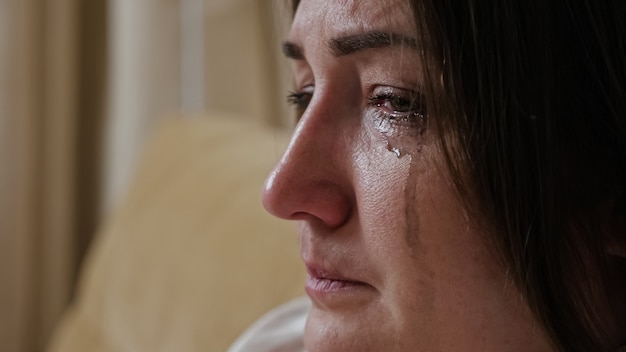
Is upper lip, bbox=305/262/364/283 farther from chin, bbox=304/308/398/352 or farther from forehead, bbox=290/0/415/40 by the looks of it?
forehead, bbox=290/0/415/40

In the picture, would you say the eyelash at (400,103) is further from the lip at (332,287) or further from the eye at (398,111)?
the lip at (332,287)

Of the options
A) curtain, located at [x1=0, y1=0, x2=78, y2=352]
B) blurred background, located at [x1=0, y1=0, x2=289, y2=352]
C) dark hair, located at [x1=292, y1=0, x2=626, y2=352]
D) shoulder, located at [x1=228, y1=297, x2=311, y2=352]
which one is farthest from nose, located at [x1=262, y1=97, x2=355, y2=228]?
curtain, located at [x1=0, y1=0, x2=78, y2=352]

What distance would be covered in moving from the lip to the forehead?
19 cm

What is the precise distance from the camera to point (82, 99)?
7.47ft

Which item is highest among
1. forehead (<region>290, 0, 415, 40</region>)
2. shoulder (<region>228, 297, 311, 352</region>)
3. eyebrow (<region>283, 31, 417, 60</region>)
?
forehead (<region>290, 0, 415, 40</region>)

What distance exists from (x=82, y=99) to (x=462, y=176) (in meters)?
1.79

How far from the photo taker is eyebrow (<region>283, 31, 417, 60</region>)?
652mm

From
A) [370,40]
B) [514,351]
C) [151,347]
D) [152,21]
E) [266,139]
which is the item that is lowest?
[151,347]

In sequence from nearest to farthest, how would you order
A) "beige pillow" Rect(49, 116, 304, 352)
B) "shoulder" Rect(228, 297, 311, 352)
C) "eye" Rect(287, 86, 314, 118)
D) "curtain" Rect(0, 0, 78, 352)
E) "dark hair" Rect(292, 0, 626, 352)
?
1. "dark hair" Rect(292, 0, 626, 352)
2. "eye" Rect(287, 86, 314, 118)
3. "shoulder" Rect(228, 297, 311, 352)
4. "beige pillow" Rect(49, 116, 304, 352)
5. "curtain" Rect(0, 0, 78, 352)

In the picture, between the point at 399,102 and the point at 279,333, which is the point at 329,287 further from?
the point at 279,333

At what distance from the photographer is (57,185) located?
2.23 metres

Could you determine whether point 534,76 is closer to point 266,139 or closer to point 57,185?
point 266,139

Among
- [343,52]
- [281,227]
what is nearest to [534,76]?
[343,52]

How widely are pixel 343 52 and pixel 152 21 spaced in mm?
1637
